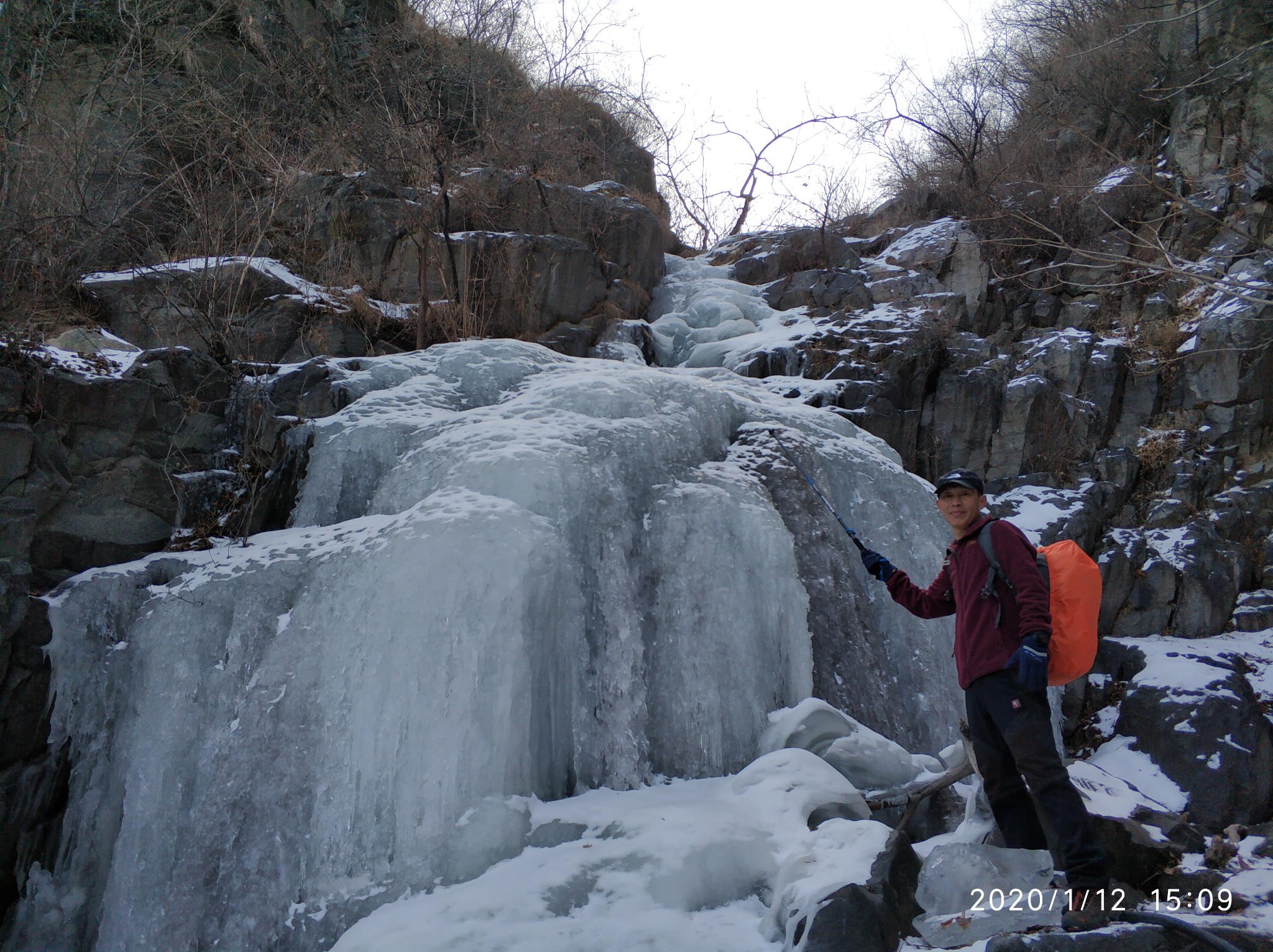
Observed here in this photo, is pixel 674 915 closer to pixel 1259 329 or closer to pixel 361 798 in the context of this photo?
pixel 361 798

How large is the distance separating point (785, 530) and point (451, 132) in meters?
8.45

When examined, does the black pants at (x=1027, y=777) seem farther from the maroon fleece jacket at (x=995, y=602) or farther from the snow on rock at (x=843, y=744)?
the snow on rock at (x=843, y=744)

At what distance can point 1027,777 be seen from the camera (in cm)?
259

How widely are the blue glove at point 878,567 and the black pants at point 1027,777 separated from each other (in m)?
0.59

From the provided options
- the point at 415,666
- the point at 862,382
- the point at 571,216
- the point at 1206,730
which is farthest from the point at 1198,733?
the point at 571,216

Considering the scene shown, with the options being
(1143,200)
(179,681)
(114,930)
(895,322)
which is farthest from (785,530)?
(1143,200)

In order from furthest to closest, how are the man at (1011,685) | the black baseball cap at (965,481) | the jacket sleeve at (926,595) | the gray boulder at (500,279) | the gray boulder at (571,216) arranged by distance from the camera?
the gray boulder at (571,216) → the gray boulder at (500,279) → the jacket sleeve at (926,595) → the black baseball cap at (965,481) → the man at (1011,685)

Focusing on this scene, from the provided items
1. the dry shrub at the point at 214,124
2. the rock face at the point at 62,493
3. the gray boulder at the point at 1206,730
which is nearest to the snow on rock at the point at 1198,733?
the gray boulder at the point at 1206,730

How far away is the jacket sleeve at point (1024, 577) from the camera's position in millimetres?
2621

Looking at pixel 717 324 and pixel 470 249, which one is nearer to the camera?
pixel 470 249

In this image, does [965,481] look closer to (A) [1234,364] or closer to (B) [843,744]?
(B) [843,744]

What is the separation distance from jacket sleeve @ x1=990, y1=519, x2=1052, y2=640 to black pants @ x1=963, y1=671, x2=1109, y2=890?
210 millimetres
